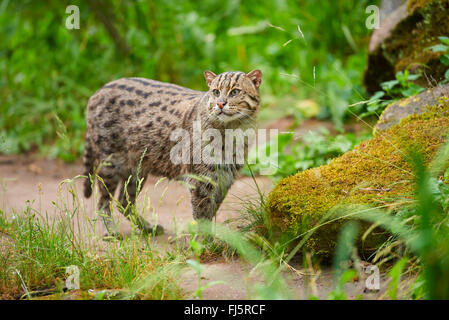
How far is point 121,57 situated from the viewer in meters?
8.87

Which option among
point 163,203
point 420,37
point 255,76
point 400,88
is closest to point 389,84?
point 400,88

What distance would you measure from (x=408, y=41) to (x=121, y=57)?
4.95 metres

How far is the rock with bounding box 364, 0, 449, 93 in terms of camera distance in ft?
18.3

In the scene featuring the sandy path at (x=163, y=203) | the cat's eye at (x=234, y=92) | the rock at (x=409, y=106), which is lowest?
the sandy path at (x=163, y=203)

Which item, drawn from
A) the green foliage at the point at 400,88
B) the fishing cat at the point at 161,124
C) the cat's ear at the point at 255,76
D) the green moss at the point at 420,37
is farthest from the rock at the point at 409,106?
the fishing cat at the point at 161,124

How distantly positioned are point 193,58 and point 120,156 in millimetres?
4206

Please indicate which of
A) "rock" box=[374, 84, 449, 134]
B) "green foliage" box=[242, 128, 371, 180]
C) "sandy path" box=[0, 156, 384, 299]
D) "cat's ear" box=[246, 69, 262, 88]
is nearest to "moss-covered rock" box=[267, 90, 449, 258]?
A: "rock" box=[374, 84, 449, 134]

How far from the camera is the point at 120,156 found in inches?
221

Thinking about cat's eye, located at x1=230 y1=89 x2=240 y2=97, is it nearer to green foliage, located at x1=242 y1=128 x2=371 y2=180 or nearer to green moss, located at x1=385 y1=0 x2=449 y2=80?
green foliage, located at x1=242 y1=128 x2=371 y2=180

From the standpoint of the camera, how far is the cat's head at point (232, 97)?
467cm

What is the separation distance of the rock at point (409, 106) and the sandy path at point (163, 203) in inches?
56.5

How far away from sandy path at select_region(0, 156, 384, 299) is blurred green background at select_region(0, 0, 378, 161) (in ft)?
1.81

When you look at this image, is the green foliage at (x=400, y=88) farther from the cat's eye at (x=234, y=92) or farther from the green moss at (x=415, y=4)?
the cat's eye at (x=234, y=92)

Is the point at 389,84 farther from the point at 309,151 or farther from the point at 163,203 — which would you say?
the point at 163,203
